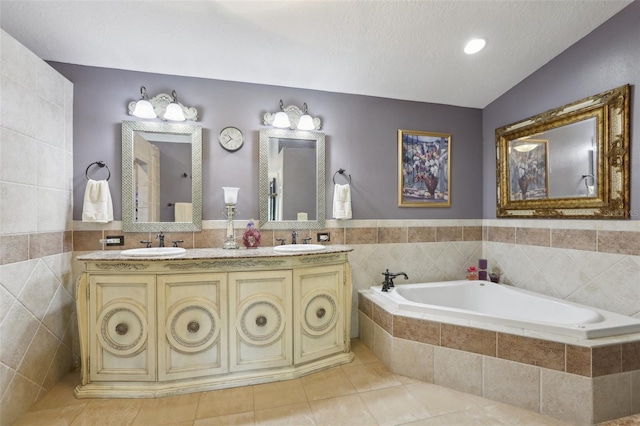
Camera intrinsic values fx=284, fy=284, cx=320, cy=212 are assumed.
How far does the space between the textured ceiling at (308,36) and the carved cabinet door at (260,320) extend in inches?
65.3

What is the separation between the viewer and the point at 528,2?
186cm

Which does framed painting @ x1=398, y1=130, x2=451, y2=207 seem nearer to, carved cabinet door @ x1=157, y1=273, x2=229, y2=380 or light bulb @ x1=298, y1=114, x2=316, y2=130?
light bulb @ x1=298, y1=114, x2=316, y2=130

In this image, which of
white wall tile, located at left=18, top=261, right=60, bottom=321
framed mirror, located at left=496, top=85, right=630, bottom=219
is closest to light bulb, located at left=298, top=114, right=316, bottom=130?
framed mirror, located at left=496, top=85, right=630, bottom=219

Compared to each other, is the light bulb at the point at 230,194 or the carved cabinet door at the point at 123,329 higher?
the light bulb at the point at 230,194

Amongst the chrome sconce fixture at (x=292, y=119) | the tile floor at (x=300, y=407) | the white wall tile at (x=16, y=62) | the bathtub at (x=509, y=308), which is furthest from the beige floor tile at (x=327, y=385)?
the white wall tile at (x=16, y=62)

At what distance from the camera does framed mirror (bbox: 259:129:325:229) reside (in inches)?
97.6

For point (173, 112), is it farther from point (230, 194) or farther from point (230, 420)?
point (230, 420)

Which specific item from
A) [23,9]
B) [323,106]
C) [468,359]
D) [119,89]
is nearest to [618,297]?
[468,359]

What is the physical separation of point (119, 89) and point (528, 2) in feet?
9.85

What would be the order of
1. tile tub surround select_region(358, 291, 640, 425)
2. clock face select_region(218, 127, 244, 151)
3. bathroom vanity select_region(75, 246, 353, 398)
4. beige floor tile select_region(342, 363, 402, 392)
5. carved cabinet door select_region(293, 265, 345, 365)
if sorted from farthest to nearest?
1. clock face select_region(218, 127, 244, 151)
2. carved cabinet door select_region(293, 265, 345, 365)
3. beige floor tile select_region(342, 363, 402, 392)
4. bathroom vanity select_region(75, 246, 353, 398)
5. tile tub surround select_region(358, 291, 640, 425)

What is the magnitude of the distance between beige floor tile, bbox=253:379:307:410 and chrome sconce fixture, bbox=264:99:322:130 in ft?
6.60

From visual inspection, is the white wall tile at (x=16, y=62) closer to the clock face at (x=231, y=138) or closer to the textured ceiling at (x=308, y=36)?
the textured ceiling at (x=308, y=36)

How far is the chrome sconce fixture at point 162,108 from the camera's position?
2.20 metres

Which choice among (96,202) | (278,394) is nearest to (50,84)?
(96,202)
